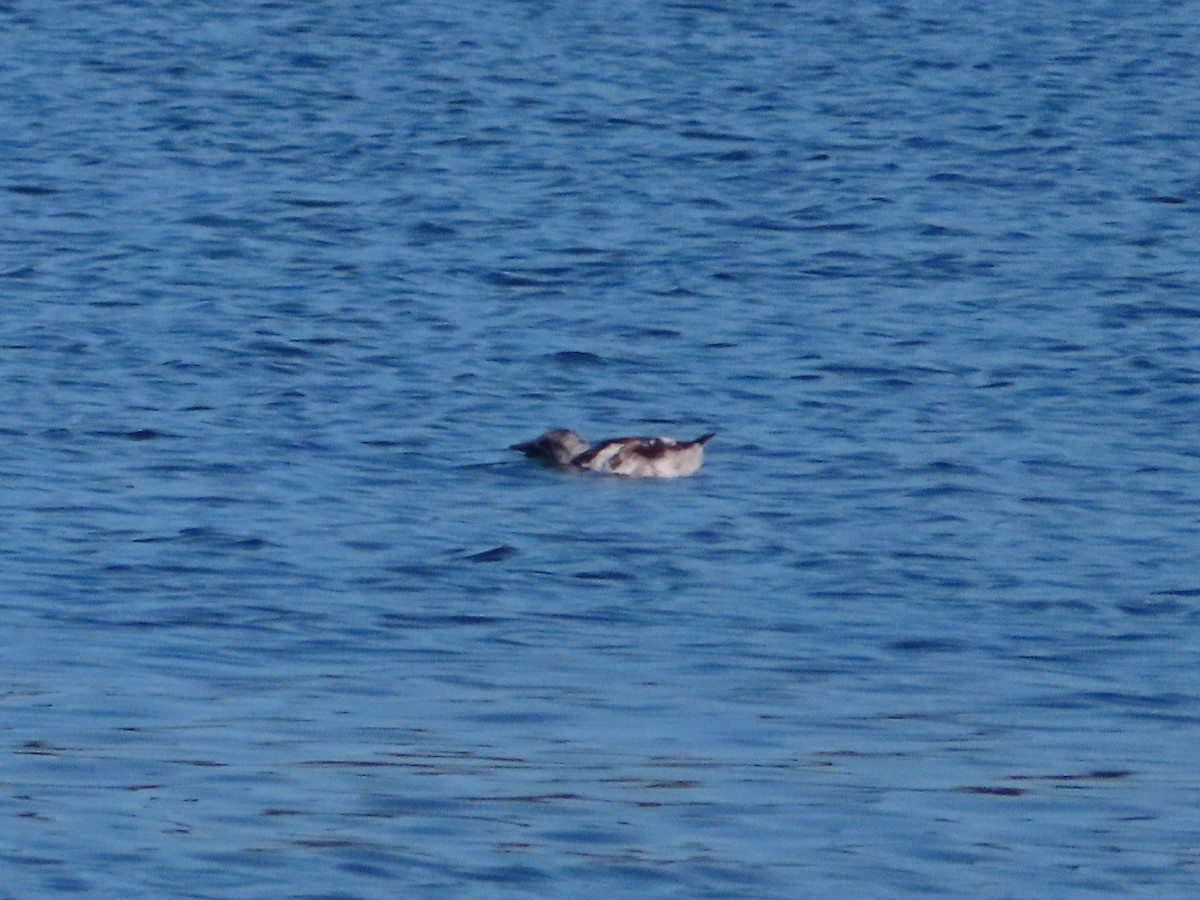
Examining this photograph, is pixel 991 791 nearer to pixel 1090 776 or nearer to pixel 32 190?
pixel 1090 776

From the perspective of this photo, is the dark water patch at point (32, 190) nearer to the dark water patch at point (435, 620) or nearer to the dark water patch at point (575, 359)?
the dark water patch at point (575, 359)

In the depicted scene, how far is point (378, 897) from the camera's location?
722cm

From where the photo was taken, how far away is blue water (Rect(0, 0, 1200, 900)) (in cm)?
796

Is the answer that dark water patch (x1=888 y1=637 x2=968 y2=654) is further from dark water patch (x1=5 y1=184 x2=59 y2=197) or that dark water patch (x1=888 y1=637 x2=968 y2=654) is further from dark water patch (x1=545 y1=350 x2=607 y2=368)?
dark water patch (x1=5 y1=184 x2=59 y2=197)

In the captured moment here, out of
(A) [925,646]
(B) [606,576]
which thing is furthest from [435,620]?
(A) [925,646]

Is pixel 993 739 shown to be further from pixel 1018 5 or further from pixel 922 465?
pixel 1018 5

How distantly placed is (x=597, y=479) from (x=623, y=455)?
0.62 feet

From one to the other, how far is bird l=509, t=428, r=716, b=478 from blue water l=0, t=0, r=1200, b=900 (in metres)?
0.19

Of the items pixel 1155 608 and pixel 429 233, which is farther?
pixel 429 233

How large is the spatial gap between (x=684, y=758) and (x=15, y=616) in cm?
316

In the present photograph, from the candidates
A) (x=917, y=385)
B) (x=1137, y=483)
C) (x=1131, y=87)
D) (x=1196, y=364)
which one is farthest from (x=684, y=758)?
(x=1131, y=87)

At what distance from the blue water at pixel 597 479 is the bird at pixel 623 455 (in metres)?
0.19

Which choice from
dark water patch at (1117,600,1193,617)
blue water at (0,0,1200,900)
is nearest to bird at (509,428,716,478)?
blue water at (0,0,1200,900)

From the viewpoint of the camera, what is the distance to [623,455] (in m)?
13.5
